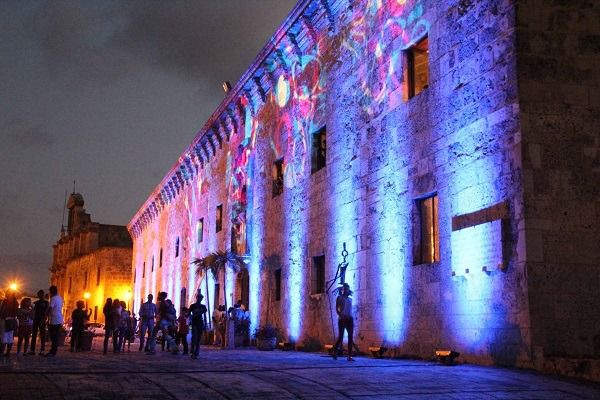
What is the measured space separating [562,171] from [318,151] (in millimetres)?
8680

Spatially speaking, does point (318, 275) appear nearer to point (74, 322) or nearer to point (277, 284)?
point (277, 284)

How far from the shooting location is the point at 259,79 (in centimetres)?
2203

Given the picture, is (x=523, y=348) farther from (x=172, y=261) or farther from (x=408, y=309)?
(x=172, y=261)

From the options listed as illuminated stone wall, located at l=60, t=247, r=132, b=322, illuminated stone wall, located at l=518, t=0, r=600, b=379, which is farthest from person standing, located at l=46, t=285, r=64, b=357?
illuminated stone wall, located at l=60, t=247, r=132, b=322

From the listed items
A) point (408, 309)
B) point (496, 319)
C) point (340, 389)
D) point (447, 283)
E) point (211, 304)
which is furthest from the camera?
point (211, 304)

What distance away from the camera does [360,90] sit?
50.5 ft

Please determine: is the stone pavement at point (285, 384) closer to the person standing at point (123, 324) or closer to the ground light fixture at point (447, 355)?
the ground light fixture at point (447, 355)

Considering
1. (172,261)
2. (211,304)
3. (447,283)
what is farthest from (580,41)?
(172,261)

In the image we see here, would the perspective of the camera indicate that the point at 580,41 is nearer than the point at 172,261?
Yes

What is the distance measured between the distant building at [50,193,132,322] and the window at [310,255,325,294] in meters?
39.8

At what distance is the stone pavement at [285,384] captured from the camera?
281 inches

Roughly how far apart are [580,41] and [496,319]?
15.1ft

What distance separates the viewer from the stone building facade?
9898mm

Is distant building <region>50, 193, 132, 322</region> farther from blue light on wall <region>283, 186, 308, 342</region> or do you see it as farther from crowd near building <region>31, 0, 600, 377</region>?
blue light on wall <region>283, 186, 308, 342</region>
